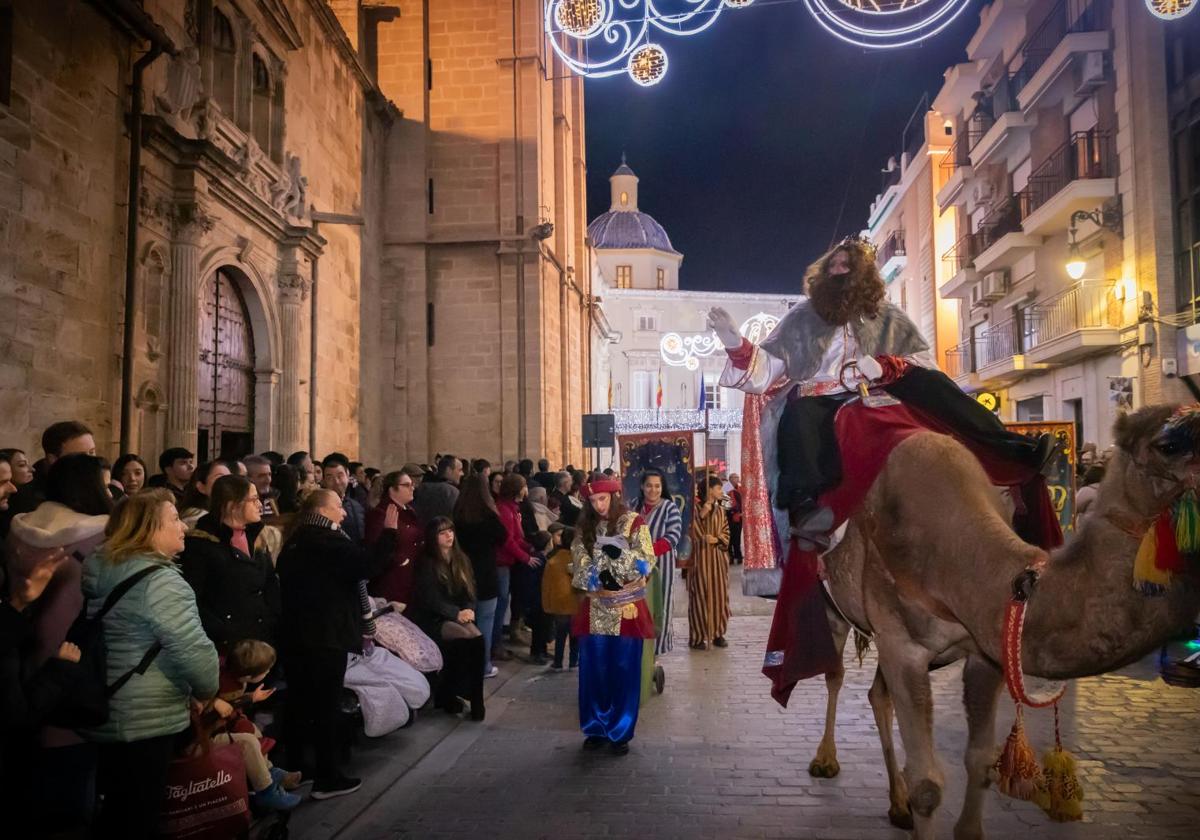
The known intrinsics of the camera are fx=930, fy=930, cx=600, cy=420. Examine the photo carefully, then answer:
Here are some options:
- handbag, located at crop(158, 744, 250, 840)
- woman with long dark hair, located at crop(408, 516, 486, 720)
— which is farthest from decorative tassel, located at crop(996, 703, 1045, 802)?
woman with long dark hair, located at crop(408, 516, 486, 720)

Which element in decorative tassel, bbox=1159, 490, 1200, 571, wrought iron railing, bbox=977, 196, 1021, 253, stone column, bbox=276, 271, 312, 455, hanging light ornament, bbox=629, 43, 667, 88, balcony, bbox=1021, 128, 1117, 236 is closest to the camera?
decorative tassel, bbox=1159, 490, 1200, 571

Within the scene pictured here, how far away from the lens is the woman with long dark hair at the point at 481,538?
8945 mm

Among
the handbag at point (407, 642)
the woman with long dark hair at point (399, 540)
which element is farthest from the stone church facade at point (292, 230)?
the handbag at point (407, 642)

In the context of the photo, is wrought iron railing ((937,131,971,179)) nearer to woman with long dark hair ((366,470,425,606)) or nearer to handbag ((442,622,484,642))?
woman with long dark hair ((366,470,425,606))

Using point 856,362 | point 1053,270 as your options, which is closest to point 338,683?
point 856,362

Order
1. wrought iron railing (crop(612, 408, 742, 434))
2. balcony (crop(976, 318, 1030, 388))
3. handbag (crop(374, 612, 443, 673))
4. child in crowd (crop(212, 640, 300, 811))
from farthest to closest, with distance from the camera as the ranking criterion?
wrought iron railing (crop(612, 408, 742, 434)) < balcony (crop(976, 318, 1030, 388)) < handbag (crop(374, 612, 443, 673)) < child in crowd (crop(212, 640, 300, 811))

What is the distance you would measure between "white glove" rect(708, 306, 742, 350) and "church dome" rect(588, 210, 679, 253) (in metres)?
71.3

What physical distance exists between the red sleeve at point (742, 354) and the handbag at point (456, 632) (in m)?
3.58

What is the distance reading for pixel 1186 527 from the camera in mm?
2572

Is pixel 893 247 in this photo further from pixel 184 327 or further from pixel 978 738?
pixel 978 738

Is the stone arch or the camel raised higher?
the stone arch

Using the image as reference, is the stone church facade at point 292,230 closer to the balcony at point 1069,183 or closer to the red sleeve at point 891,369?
the red sleeve at point 891,369

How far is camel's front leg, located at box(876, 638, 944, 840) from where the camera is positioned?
396 cm

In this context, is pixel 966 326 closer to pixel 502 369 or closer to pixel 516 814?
pixel 502 369
